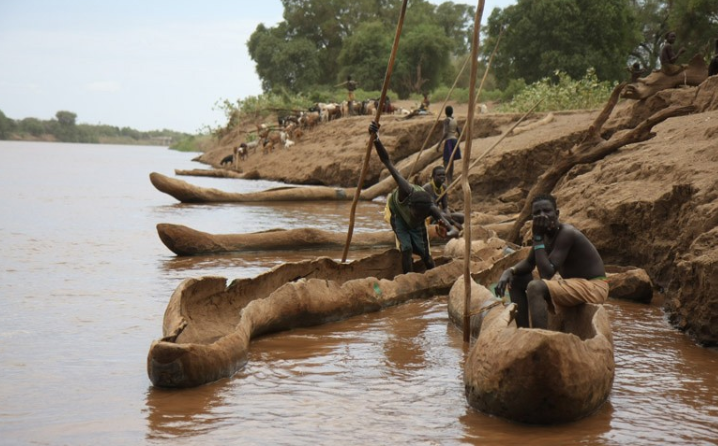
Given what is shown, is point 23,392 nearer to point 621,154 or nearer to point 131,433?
point 131,433

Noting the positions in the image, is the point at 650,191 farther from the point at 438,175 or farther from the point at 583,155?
the point at 438,175

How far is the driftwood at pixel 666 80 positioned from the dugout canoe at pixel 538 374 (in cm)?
872

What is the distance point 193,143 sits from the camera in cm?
6900

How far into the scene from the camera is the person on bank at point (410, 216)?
312 inches

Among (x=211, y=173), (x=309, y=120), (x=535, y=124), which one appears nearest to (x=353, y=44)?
(x=309, y=120)

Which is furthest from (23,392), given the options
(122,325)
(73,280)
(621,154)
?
(621,154)

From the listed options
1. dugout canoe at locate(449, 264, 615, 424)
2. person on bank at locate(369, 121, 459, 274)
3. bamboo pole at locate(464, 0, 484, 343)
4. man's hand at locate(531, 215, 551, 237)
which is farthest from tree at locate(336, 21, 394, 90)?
dugout canoe at locate(449, 264, 615, 424)

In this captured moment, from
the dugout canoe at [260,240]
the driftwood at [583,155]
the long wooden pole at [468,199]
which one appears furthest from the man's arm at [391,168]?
the dugout canoe at [260,240]

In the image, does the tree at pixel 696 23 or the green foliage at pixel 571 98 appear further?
the tree at pixel 696 23

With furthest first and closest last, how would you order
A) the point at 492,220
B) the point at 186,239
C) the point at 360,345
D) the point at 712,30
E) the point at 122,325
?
the point at 712,30
the point at 492,220
the point at 186,239
the point at 122,325
the point at 360,345

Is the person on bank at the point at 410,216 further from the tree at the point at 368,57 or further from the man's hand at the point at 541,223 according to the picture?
the tree at the point at 368,57

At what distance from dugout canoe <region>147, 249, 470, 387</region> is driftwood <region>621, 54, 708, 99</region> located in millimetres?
5892

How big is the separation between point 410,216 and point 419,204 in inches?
7.2

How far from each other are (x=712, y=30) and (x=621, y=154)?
17199 millimetres
